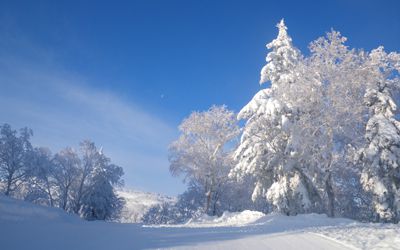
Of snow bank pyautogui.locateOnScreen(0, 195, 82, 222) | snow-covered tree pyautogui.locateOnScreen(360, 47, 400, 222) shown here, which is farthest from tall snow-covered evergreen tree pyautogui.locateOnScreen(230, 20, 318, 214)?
snow bank pyautogui.locateOnScreen(0, 195, 82, 222)

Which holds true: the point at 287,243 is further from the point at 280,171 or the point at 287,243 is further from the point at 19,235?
the point at 280,171

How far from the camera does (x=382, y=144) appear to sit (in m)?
24.7

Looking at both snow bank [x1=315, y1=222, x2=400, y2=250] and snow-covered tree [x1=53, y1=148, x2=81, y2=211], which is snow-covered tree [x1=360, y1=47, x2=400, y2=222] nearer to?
snow bank [x1=315, y1=222, x2=400, y2=250]

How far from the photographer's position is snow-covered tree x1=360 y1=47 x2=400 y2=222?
24625mm

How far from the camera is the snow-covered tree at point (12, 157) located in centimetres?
4134

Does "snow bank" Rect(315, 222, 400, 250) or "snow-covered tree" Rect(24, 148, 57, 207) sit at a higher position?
"snow-covered tree" Rect(24, 148, 57, 207)

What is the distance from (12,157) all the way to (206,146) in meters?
22.1

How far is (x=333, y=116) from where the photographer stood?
24625 millimetres

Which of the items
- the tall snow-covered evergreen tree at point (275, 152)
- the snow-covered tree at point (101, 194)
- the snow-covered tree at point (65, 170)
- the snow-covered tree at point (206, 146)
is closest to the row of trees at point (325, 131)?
the tall snow-covered evergreen tree at point (275, 152)

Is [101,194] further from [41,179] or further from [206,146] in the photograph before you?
[206,146]

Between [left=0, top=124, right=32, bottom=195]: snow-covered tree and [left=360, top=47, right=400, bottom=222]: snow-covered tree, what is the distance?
36.0 meters

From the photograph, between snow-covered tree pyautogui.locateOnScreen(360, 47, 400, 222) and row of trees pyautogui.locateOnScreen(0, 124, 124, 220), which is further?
row of trees pyautogui.locateOnScreen(0, 124, 124, 220)

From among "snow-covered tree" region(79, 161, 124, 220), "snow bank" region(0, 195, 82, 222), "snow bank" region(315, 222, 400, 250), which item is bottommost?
"snow bank" region(315, 222, 400, 250)

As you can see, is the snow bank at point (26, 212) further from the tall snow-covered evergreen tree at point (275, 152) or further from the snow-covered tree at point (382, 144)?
Result: the snow-covered tree at point (382, 144)
